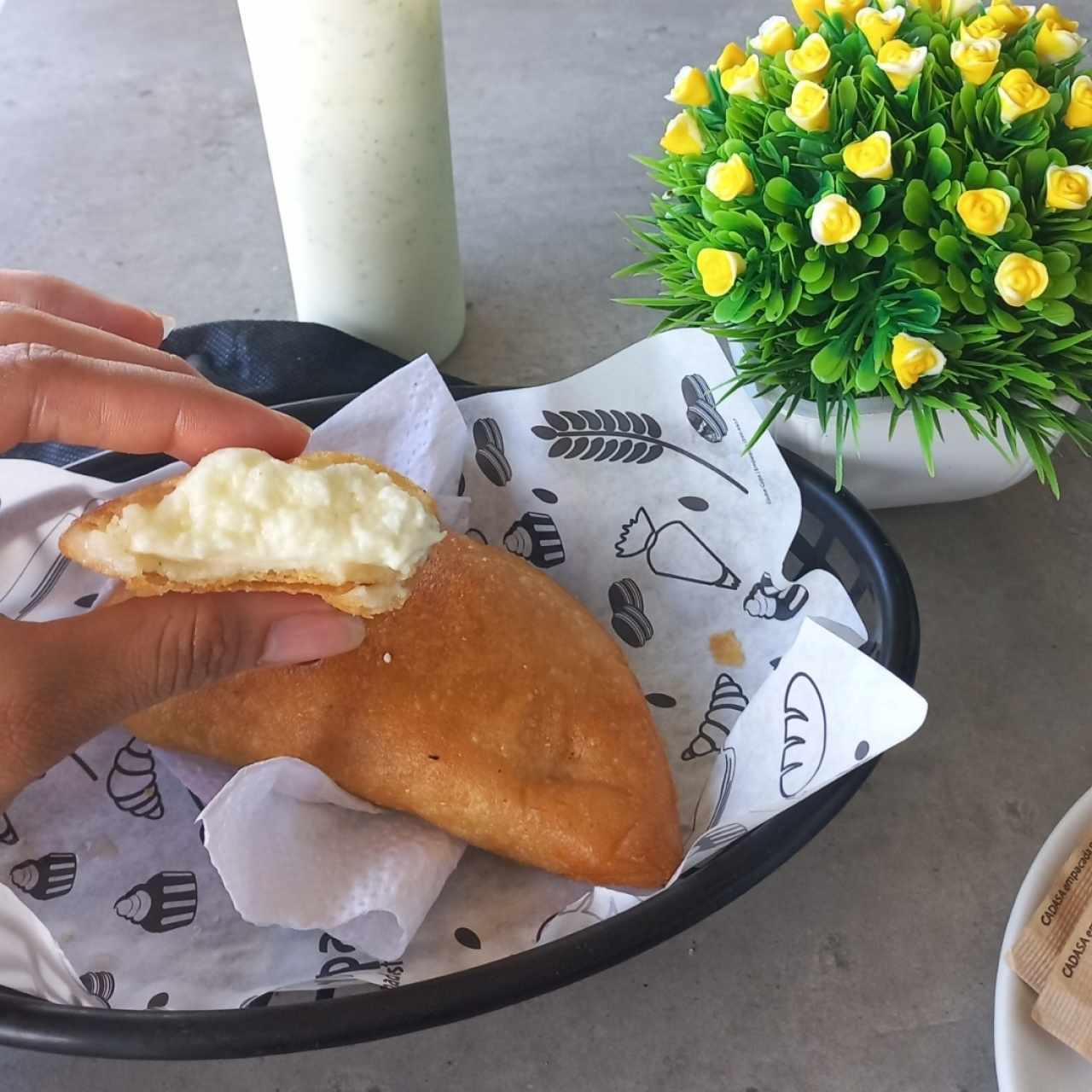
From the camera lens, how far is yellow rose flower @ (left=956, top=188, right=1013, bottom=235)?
0.59 metres

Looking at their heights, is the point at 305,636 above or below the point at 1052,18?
below

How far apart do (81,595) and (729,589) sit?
44 centimetres

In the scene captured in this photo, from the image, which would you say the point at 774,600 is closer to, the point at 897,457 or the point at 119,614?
the point at 897,457

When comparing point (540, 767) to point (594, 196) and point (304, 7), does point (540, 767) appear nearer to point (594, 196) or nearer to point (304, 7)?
point (304, 7)

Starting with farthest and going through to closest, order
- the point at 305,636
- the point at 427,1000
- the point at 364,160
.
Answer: the point at 364,160
the point at 305,636
the point at 427,1000

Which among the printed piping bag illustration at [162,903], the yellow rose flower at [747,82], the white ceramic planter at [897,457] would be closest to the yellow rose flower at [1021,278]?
the white ceramic planter at [897,457]

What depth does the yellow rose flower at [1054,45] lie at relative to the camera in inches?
25.9

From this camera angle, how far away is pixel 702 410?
0.73 meters

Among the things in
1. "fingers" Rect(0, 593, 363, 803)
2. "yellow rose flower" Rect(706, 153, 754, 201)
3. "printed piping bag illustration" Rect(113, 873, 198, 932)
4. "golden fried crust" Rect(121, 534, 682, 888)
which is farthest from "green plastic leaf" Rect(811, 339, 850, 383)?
"printed piping bag illustration" Rect(113, 873, 198, 932)

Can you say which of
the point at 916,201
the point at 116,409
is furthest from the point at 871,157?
the point at 116,409

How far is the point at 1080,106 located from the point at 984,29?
0.08 meters

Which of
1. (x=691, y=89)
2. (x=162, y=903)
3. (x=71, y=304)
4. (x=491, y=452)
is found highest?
(x=691, y=89)

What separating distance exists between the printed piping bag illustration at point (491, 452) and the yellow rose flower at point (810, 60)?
11.9 inches

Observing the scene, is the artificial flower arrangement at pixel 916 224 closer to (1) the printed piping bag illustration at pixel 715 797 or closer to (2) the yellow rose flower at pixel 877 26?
(2) the yellow rose flower at pixel 877 26
